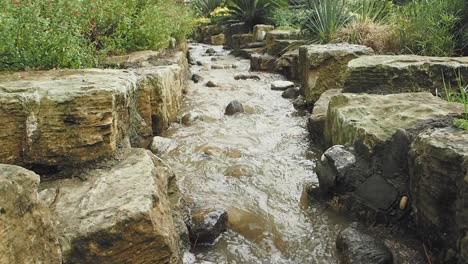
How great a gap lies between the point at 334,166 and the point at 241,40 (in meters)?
8.19

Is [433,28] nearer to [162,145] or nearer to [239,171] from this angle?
[239,171]

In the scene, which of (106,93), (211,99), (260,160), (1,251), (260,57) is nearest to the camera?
(1,251)

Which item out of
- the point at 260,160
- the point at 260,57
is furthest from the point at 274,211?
the point at 260,57

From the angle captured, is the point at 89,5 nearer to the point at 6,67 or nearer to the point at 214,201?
the point at 6,67

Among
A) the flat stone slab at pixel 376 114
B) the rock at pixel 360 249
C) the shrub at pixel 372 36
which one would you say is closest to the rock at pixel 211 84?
the shrub at pixel 372 36

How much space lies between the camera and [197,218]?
248cm

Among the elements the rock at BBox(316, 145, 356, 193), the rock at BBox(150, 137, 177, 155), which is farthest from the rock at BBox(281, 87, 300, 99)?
the rock at BBox(316, 145, 356, 193)

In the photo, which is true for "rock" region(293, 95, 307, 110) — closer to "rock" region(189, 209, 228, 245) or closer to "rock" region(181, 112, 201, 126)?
"rock" region(181, 112, 201, 126)

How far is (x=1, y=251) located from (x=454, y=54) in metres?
5.14

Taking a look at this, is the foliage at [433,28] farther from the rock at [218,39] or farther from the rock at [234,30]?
the rock at [218,39]

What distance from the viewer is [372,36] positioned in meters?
5.82

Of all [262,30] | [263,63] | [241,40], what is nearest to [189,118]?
[263,63]

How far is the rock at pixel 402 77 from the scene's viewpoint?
12.2 ft

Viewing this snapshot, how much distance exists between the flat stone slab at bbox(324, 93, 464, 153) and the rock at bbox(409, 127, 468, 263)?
45cm
